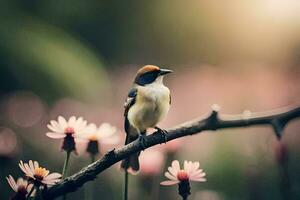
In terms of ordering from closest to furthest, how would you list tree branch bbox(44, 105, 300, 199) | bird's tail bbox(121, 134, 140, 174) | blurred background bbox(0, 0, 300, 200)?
tree branch bbox(44, 105, 300, 199)
bird's tail bbox(121, 134, 140, 174)
blurred background bbox(0, 0, 300, 200)

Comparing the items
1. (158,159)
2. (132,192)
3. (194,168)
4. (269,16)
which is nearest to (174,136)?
(194,168)

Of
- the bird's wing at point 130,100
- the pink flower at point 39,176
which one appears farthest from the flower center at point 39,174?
the bird's wing at point 130,100

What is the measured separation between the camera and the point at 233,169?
813 millimetres

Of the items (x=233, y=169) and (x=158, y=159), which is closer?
(x=158, y=159)

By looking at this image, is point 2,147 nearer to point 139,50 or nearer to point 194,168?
point 194,168

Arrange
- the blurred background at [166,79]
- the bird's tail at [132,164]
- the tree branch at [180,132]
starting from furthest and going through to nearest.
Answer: the blurred background at [166,79] < the bird's tail at [132,164] < the tree branch at [180,132]

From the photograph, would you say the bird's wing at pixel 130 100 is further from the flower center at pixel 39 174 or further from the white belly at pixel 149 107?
the flower center at pixel 39 174

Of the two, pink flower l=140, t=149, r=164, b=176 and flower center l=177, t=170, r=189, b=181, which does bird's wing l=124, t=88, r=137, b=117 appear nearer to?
pink flower l=140, t=149, r=164, b=176

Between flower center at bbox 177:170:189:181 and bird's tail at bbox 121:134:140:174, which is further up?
bird's tail at bbox 121:134:140:174

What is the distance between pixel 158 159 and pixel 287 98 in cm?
22

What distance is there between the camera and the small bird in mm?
605

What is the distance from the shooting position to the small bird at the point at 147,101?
0.61m

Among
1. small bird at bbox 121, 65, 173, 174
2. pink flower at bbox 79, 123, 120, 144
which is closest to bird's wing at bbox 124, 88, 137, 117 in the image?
small bird at bbox 121, 65, 173, 174

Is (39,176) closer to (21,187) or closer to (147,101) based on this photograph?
(21,187)
